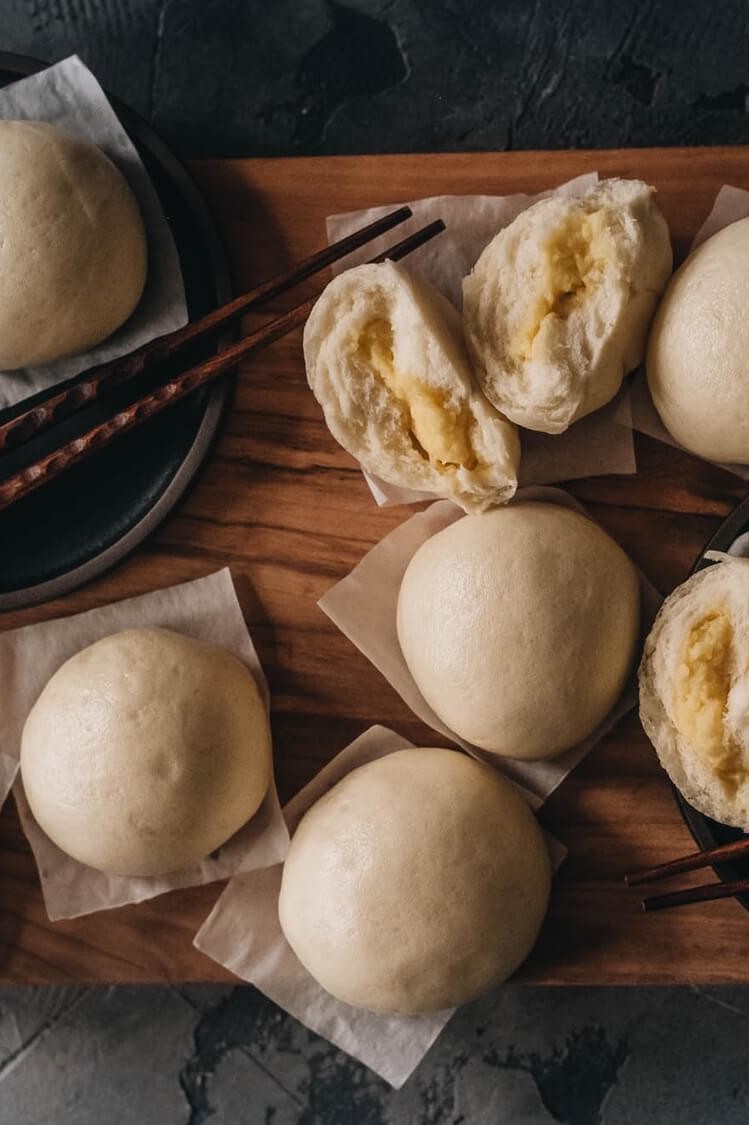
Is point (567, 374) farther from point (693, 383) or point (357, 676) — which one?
point (357, 676)

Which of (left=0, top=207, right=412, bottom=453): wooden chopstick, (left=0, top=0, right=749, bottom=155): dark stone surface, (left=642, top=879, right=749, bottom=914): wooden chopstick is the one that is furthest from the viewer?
(left=0, top=0, right=749, bottom=155): dark stone surface

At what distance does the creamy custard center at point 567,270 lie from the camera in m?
1.07

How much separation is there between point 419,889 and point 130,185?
2.62 ft

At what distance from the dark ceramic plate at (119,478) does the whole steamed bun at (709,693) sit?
55 cm

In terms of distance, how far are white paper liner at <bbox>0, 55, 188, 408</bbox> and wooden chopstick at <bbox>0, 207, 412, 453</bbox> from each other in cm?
5

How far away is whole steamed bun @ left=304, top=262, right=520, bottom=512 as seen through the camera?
3.57ft

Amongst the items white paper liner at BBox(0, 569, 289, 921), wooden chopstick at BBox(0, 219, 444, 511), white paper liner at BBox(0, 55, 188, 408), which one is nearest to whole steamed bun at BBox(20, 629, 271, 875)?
white paper liner at BBox(0, 569, 289, 921)

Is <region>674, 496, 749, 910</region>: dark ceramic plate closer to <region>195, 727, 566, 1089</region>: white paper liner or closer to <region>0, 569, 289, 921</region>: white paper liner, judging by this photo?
<region>195, 727, 566, 1089</region>: white paper liner

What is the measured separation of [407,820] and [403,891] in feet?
0.22

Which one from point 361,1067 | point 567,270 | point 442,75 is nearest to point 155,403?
point 567,270

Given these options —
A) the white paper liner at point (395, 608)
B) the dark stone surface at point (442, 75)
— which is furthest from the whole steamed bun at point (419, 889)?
the dark stone surface at point (442, 75)

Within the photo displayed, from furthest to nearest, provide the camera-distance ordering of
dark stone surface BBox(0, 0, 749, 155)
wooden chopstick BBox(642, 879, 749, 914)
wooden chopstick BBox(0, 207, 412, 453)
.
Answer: dark stone surface BBox(0, 0, 749, 155), wooden chopstick BBox(0, 207, 412, 453), wooden chopstick BBox(642, 879, 749, 914)

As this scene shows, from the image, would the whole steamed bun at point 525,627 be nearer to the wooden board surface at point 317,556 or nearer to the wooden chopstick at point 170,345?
the wooden board surface at point 317,556

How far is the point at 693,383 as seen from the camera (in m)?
1.06
